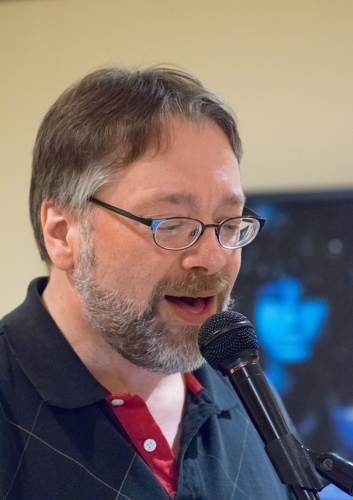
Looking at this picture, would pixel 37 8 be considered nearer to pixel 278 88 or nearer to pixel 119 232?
pixel 278 88

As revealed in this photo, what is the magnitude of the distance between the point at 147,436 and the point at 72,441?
16 centimetres

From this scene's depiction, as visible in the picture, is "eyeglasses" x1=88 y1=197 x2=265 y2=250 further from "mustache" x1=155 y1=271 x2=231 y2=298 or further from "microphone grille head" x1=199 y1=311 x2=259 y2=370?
"microphone grille head" x1=199 y1=311 x2=259 y2=370

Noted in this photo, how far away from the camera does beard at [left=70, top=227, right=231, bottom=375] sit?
0.99m

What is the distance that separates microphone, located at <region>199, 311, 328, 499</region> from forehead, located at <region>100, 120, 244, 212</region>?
0.28 metres

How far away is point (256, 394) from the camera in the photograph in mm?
708

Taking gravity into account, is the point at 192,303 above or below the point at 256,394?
above

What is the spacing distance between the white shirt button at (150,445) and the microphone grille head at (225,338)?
0.32 metres

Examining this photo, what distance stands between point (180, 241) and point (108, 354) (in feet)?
1.02

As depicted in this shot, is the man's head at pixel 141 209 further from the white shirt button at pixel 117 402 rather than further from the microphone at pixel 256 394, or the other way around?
the microphone at pixel 256 394

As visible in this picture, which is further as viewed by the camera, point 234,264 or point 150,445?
point 234,264

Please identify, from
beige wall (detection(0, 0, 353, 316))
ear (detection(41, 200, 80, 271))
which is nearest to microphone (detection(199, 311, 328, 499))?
ear (detection(41, 200, 80, 271))

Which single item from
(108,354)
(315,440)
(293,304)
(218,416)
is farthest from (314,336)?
(108,354)

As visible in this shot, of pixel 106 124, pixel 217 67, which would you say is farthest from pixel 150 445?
pixel 217 67

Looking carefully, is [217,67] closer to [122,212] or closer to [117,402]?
[122,212]
